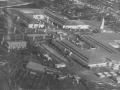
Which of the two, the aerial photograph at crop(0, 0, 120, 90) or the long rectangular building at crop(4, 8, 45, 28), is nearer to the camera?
the aerial photograph at crop(0, 0, 120, 90)

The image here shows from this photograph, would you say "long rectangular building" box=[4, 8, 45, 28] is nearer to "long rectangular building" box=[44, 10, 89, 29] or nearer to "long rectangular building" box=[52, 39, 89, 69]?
"long rectangular building" box=[44, 10, 89, 29]

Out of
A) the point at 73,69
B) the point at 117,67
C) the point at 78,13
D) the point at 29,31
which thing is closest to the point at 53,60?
the point at 73,69

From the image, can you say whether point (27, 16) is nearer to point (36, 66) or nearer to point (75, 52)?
point (75, 52)

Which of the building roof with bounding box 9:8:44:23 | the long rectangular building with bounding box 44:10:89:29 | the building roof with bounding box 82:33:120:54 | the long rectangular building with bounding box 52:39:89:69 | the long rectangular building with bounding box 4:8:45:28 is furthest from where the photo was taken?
the long rectangular building with bounding box 44:10:89:29

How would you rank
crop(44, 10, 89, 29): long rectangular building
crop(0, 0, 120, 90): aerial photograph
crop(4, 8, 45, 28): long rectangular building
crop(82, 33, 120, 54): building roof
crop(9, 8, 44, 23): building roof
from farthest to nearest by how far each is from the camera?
crop(44, 10, 89, 29): long rectangular building
crop(9, 8, 44, 23): building roof
crop(4, 8, 45, 28): long rectangular building
crop(82, 33, 120, 54): building roof
crop(0, 0, 120, 90): aerial photograph

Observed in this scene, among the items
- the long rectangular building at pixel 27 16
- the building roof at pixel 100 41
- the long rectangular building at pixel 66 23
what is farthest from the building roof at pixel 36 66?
the long rectangular building at pixel 66 23

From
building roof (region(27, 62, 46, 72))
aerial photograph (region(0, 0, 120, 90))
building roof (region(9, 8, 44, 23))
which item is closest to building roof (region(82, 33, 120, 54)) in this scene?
aerial photograph (region(0, 0, 120, 90))

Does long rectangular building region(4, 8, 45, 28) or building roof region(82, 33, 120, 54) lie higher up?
long rectangular building region(4, 8, 45, 28)

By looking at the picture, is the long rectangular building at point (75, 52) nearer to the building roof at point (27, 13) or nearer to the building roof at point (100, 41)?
the building roof at point (100, 41)

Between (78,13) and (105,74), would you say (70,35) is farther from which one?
(78,13)
